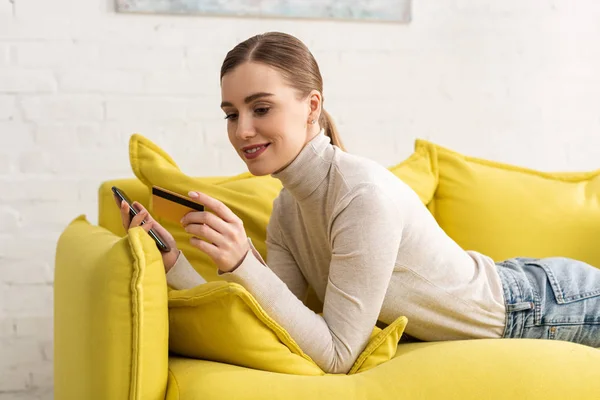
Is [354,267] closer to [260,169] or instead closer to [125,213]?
[260,169]

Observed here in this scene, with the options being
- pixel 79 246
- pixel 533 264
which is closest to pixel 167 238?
pixel 79 246

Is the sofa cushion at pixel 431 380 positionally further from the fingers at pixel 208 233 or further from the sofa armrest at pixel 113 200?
the sofa armrest at pixel 113 200

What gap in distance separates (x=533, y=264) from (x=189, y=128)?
1.17 meters

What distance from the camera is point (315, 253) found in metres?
1.53

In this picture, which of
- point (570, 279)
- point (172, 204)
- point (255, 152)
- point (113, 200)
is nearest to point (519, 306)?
point (570, 279)

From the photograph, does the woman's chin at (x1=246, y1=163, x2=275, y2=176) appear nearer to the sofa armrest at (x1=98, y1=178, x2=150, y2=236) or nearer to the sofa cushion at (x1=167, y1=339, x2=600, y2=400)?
the sofa cushion at (x1=167, y1=339, x2=600, y2=400)

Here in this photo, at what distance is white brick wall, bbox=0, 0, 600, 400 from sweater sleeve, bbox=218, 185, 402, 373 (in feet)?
3.68

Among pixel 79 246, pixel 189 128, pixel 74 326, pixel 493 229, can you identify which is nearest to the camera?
pixel 74 326

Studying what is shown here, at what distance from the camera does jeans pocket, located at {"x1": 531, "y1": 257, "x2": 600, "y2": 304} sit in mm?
Answer: 1489

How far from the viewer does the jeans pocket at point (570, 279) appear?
149 centimetres

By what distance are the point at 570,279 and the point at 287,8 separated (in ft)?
4.15

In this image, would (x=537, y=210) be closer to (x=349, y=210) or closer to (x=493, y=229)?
(x=493, y=229)

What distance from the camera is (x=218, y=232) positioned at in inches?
47.8

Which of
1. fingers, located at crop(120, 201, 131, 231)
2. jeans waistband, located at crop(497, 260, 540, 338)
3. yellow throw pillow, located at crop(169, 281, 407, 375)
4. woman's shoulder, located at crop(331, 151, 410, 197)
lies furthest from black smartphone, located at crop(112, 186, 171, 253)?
jeans waistband, located at crop(497, 260, 540, 338)
